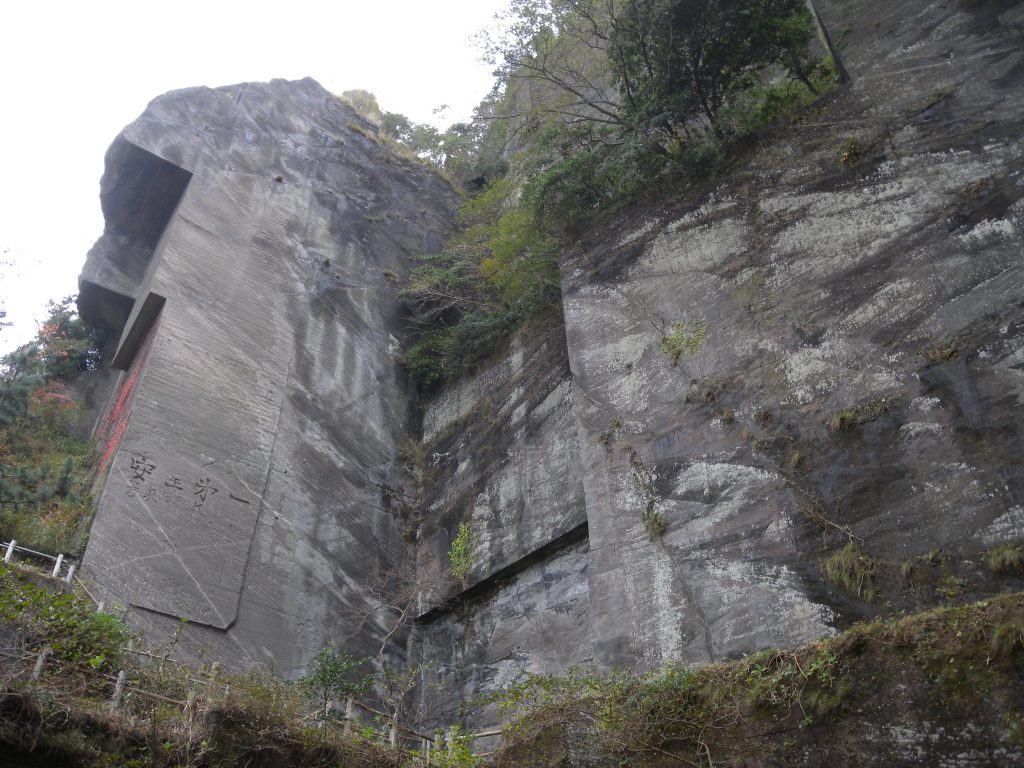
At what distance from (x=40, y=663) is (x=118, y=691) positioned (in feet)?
2.18

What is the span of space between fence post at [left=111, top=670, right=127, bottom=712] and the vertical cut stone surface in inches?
112

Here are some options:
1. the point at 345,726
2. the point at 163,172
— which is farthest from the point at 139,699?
the point at 163,172

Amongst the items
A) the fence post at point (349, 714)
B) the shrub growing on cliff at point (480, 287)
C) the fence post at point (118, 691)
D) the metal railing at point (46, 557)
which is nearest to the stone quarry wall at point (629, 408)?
the metal railing at point (46, 557)

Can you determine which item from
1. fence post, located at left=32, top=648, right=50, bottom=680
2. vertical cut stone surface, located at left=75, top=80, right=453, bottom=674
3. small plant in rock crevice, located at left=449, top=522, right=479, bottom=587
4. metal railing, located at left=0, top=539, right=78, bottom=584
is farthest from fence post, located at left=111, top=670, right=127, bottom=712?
small plant in rock crevice, located at left=449, top=522, right=479, bottom=587

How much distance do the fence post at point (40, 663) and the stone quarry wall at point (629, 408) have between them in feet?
9.45

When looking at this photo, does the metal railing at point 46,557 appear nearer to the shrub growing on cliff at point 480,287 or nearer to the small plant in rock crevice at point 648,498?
the small plant in rock crevice at point 648,498

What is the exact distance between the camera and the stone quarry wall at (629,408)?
8.49 m

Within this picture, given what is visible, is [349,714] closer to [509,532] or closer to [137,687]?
[137,687]

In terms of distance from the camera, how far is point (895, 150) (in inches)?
401

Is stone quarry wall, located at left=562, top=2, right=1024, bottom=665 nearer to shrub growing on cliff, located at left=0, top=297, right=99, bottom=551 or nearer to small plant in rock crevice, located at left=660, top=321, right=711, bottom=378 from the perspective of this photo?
small plant in rock crevice, located at left=660, top=321, right=711, bottom=378

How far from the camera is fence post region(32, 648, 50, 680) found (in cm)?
738

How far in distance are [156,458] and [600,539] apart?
607 centimetres

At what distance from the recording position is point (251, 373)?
14047mm

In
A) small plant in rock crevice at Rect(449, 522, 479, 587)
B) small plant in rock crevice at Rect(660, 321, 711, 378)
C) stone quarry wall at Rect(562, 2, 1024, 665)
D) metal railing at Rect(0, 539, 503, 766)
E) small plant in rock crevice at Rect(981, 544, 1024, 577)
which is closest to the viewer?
small plant in rock crevice at Rect(981, 544, 1024, 577)
